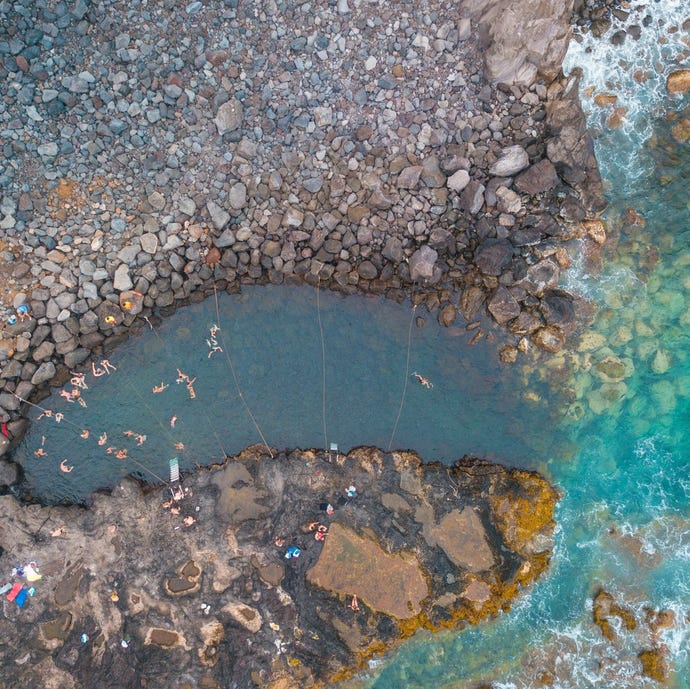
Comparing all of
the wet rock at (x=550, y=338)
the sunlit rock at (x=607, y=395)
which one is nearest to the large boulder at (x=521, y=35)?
the wet rock at (x=550, y=338)

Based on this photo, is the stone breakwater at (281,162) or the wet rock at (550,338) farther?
the wet rock at (550,338)

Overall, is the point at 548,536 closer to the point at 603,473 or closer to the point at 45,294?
the point at 603,473

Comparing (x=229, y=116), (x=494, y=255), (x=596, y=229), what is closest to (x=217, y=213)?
(x=229, y=116)

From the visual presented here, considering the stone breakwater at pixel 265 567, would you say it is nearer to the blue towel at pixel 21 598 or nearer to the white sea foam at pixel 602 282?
the blue towel at pixel 21 598

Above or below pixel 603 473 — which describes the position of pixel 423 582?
below

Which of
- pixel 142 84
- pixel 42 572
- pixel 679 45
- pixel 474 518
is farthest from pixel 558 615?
pixel 142 84

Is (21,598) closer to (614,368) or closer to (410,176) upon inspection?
(410,176)
